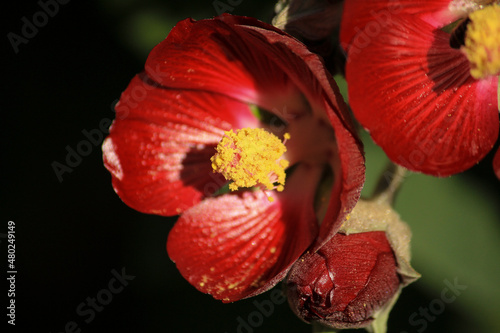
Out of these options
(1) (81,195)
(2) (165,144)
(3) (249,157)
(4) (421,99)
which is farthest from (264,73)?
(1) (81,195)

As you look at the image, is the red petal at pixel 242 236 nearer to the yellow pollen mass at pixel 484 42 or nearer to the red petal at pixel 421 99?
the red petal at pixel 421 99

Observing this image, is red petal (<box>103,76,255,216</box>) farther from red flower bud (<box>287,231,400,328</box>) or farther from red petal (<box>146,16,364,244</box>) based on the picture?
red flower bud (<box>287,231,400,328</box>)

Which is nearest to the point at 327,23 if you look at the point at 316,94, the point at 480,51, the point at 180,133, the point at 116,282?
the point at 316,94

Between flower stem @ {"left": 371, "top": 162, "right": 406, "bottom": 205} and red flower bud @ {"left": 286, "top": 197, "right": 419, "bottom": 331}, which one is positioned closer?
red flower bud @ {"left": 286, "top": 197, "right": 419, "bottom": 331}

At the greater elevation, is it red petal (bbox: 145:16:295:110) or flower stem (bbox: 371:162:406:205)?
red petal (bbox: 145:16:295:110)

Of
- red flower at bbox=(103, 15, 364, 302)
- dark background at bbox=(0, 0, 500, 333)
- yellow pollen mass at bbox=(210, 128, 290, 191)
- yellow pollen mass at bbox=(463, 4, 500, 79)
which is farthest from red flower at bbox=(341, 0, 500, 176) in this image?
dark background at bbox=(0, 0, 500, 333)

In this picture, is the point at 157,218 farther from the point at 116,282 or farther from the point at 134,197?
the point at 134,197

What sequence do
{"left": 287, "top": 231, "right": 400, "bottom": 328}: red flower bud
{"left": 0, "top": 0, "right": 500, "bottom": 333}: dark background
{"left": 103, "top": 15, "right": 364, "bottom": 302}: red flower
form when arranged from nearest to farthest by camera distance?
{"left": 287, "top": 231, "right": 400, "bottom": 328}: red flower bud < {"left": 103, "top": 15, "right": 364, "bottom": 302}: red flower < {"left": 0, "top": 0, "right": 500, "bottom": 333}: dark background

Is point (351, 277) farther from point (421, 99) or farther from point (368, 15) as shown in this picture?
point (368, 15)
